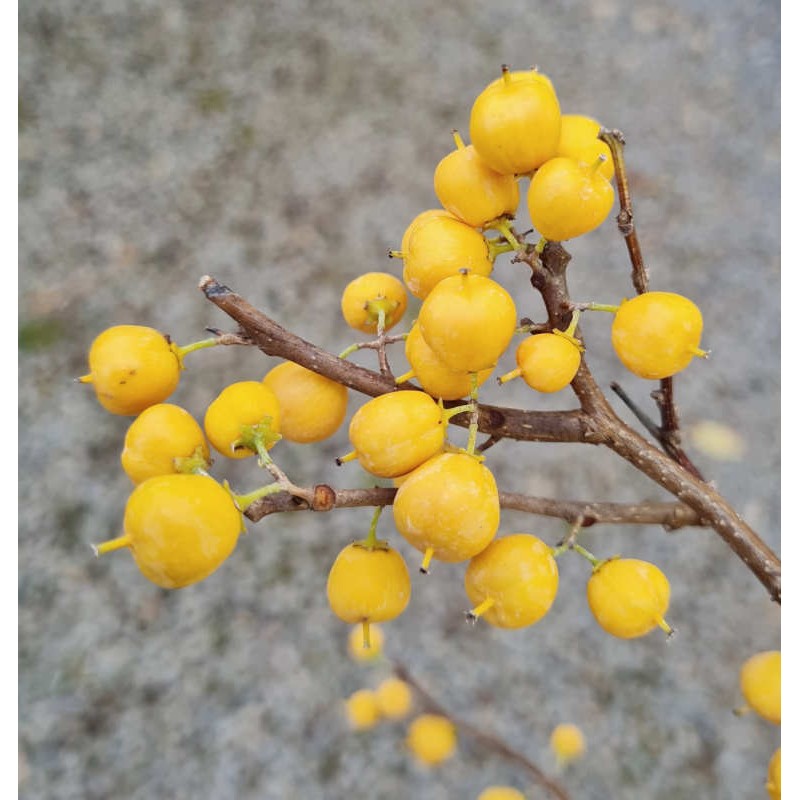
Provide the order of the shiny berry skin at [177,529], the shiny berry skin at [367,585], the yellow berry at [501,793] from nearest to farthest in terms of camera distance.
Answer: the shiny berry skin at [177,529], the shiny berry skin at [367,585], the yellow berry at [501,793]

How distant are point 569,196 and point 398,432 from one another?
7.1 inches

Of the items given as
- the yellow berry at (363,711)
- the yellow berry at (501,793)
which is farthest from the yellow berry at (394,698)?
the yellow berry at (501,793)

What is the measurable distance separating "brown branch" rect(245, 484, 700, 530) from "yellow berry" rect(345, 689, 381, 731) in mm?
717

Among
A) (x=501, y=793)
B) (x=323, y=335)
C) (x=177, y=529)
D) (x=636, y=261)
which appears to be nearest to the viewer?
(x=177, y=529)

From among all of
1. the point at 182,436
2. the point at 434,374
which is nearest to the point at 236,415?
the point at 182,436

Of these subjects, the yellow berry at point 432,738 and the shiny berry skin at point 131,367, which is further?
the yellow berry at point 432,738

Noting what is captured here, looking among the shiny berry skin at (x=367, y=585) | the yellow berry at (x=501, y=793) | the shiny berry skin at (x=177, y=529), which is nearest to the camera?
the shiny berry skin at (x=177, y=529)

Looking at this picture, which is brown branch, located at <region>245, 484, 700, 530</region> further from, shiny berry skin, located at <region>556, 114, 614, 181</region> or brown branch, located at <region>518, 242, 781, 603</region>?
shiny berry skin, located at <region>556, 114, 614, 181</region>

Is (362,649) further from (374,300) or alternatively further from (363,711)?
(374,300)

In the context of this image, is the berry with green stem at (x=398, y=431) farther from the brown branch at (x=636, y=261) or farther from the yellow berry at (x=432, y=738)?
the yellow berry at (x=432, y=738)

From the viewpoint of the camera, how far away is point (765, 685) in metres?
0.57

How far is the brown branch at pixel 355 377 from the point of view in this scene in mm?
490

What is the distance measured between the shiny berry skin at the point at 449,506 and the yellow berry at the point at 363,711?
2.63ft

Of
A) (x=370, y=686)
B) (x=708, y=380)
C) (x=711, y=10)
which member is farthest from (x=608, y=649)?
(x=711, y=10)
